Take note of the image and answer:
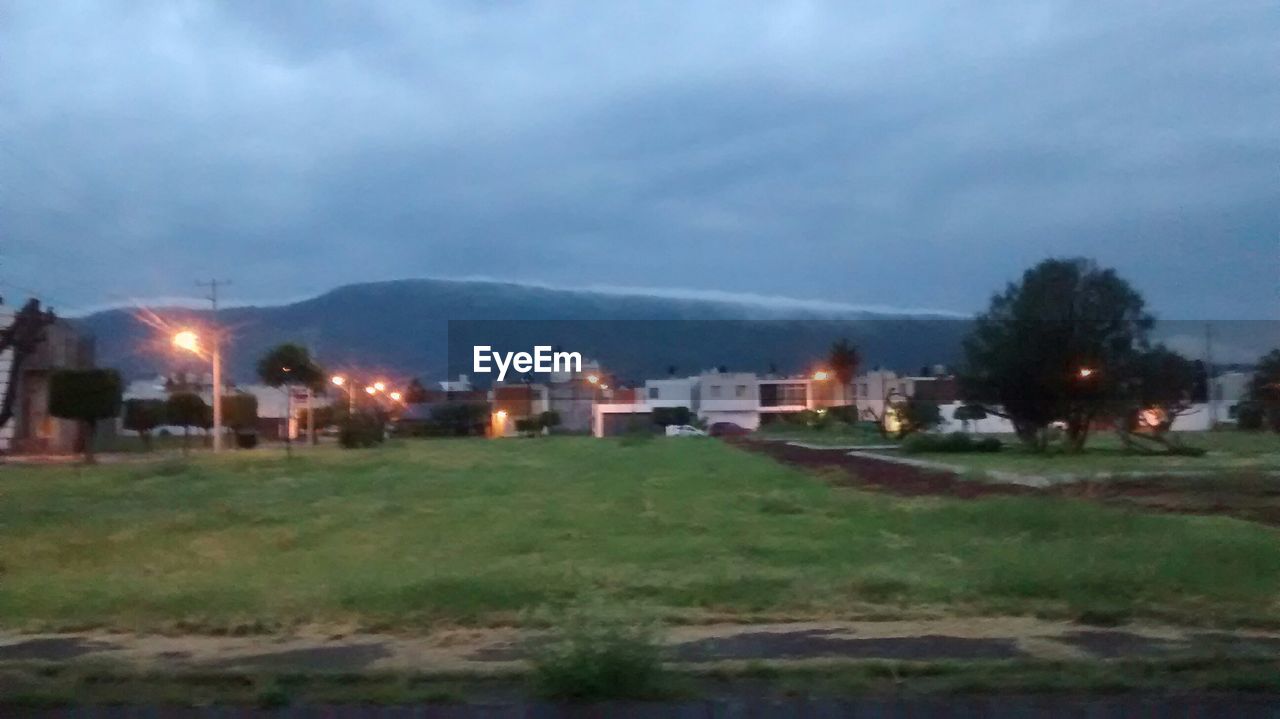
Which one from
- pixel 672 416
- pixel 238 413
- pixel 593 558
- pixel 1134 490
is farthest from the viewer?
pixel 672 416

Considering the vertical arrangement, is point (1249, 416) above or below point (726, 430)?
above

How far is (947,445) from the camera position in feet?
191

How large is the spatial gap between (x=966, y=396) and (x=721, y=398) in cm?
6643

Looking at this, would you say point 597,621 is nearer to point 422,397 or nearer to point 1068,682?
point 1068,682

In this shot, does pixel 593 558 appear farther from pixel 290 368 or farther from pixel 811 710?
pixel 290 368

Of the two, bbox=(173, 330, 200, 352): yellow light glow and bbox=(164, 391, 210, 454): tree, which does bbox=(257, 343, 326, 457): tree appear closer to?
bbox=(164, 391, 210, 454): tree

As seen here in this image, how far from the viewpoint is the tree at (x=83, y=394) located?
53.8 m

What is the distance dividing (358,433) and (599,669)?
61.6m

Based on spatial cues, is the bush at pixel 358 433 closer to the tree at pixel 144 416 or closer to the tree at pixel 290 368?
the tree at pixel 290 368

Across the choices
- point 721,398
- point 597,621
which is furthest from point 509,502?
point 721,398

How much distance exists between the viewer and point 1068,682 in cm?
941

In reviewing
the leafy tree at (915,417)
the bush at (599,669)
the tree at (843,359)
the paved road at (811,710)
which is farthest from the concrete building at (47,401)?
the tree at (843,359)

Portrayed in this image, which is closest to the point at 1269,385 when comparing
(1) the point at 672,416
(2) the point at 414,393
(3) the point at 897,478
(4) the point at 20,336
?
(3) the point at 897,478

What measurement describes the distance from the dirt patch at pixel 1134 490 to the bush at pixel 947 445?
17046 millimetres
